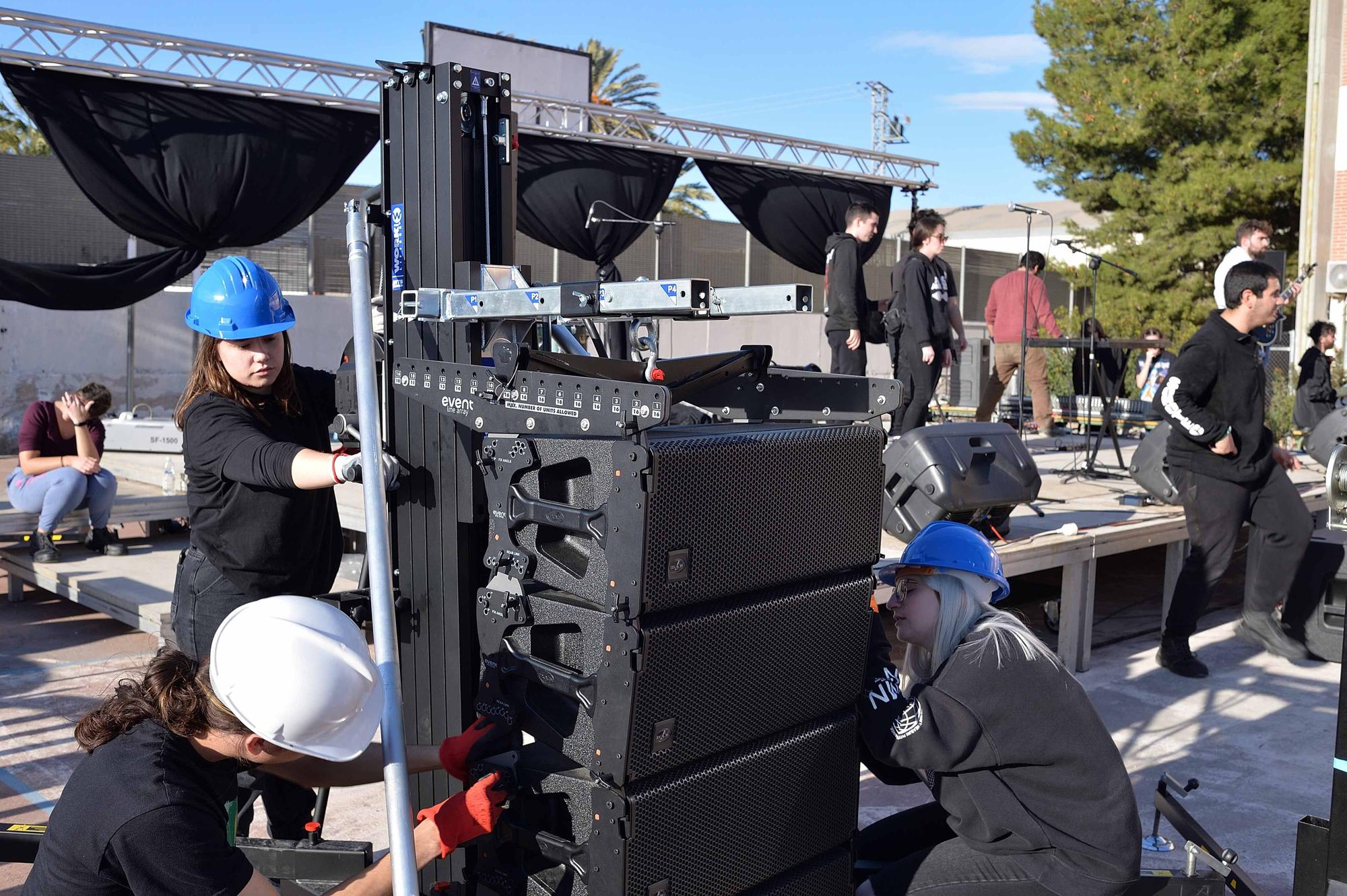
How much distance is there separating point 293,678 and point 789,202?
41.1 ft

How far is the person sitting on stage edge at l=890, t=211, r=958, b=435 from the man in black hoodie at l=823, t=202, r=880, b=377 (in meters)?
0.26

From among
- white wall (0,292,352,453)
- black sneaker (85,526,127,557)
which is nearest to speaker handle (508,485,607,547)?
black sneaker (85,526,127,557)

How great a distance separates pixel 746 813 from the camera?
220cm

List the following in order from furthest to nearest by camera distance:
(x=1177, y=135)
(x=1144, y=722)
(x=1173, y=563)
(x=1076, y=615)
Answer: (x=1177, y=135), (x=1173, y=563), (x=1076, y=615), (x=1144, y=722)

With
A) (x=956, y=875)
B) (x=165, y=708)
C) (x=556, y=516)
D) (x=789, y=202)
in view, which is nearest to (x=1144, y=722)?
Result: (x=956, y=875)

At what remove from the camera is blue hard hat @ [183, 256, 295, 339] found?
2.72m

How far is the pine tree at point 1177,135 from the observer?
2009 cm

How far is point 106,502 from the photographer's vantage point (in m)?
7.04

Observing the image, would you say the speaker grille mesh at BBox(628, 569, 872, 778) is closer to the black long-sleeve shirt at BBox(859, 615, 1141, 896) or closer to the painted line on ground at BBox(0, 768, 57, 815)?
the black long-sleeve shirt at BBox(859, 615, 1141, 896)

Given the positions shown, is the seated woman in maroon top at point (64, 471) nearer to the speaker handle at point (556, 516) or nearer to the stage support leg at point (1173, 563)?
the speaker handle at point (556, 516)

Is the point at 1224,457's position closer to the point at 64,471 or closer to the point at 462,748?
the point at 462,748

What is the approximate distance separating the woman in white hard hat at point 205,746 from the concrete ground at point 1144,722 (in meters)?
1.90

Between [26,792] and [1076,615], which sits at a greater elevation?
[1076,615]

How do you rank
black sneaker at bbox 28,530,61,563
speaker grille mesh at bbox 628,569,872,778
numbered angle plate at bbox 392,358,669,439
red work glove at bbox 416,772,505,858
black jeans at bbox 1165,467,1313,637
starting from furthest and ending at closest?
1. black sneaker at bbox 28,530,61,563
2. black jeans at bbox 1165,467,1313,637
3. red work glove at bbox 416,772,505,858
4. speaker grille mesh at bbox 628,569,872,778
5. numbered angle plate at bbox 392,358,669,439
